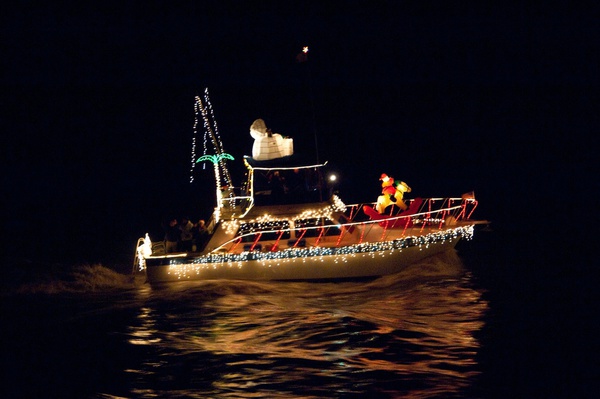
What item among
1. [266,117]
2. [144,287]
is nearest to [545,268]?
[144,287]

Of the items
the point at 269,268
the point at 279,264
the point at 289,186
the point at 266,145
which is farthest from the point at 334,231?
the point at 266,145

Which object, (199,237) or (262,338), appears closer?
(262,338)

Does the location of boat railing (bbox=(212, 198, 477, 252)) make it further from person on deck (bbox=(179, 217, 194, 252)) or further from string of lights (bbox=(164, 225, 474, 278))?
person on deck (bbox=(179, 217, 194, 252))

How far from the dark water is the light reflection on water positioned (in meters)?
0.03

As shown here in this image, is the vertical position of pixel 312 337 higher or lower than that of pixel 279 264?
lower

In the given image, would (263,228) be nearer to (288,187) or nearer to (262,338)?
(288,187)

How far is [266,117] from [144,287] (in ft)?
188

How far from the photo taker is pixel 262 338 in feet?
51.3

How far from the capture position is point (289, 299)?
18969mm

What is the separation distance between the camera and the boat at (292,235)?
20562 millimetres

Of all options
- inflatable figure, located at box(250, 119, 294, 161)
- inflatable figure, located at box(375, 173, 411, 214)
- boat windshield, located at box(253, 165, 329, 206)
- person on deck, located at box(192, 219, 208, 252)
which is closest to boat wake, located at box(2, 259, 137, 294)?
person on deck, located at box(192, 219, 208, 252)

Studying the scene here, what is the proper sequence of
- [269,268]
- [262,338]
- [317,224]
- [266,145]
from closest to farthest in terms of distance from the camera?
[262,338]
[269,268]
[317,224]
[266,145]

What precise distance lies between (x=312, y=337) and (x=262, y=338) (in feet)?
3.11

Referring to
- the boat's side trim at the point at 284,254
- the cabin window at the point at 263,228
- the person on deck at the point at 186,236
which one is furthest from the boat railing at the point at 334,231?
the person on deck at the point at 186,236
